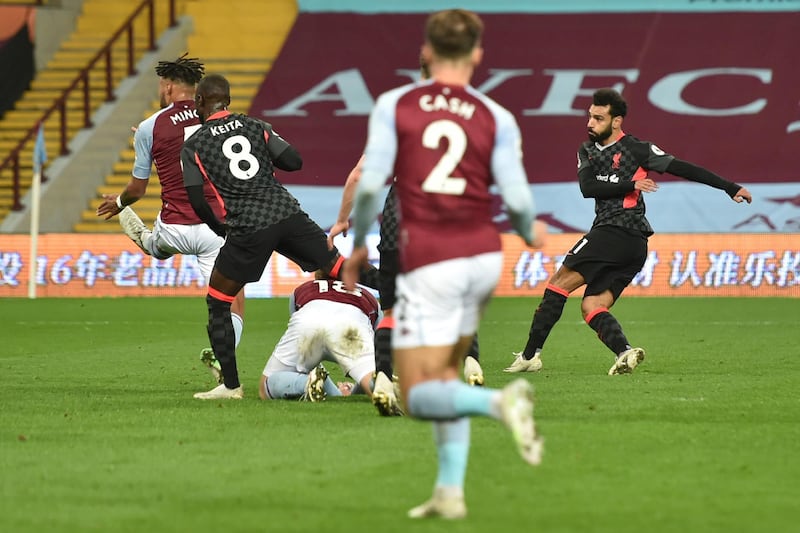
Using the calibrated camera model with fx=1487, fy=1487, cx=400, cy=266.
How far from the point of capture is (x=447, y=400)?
5332 millimetres

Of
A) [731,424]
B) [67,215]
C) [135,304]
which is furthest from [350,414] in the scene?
[67,215]

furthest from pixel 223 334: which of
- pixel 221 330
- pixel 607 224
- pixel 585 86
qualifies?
pixel 585 86

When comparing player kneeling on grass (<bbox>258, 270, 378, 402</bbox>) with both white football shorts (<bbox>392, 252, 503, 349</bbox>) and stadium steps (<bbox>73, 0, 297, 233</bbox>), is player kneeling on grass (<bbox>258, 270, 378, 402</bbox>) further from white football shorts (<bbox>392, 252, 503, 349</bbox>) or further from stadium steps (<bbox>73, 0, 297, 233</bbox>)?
stadium steps (<bbox>73, 0, 297, 233</bbox>)

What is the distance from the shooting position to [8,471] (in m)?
6.52

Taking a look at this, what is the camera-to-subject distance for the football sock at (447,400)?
17.4 feet

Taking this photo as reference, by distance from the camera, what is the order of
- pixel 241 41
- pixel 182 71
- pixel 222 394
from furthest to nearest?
pixel 241 41
pixel 182 71
pixel 222 394

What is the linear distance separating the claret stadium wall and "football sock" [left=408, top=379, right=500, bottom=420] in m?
20.0

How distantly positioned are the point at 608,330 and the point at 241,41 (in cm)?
2077

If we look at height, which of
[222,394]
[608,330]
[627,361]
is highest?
[608,330]

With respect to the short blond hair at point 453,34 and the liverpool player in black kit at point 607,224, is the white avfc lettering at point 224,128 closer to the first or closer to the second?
the liverpool player in black kit at point 607,224

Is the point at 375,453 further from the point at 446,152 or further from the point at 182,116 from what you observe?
the point at 182,116

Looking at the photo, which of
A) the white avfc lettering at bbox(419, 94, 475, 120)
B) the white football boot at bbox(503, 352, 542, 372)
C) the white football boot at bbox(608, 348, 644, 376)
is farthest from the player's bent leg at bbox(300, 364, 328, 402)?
the white avfc lettering at bbox(419, 94, 475, 120)

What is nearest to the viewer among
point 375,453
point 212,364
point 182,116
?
point 375,453

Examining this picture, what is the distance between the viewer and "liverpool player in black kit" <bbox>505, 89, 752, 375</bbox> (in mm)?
11484
